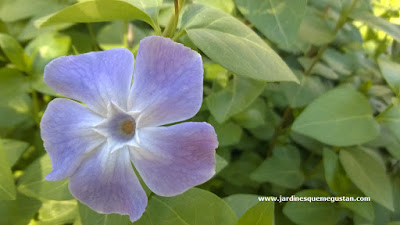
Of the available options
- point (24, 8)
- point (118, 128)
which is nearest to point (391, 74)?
point (118, 128)

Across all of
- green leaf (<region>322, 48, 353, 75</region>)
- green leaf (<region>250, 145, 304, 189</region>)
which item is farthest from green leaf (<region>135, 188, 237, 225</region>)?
green leaf (<region>322, 48, 353, 75</region>)

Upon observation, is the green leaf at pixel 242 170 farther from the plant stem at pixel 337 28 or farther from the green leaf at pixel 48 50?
the green leaf at pixel 48 50

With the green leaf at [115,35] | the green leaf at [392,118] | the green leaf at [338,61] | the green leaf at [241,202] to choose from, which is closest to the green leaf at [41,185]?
the green leaf at [241,202]

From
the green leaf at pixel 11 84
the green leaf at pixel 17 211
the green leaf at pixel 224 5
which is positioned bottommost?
the green leaf at pixel 17 211

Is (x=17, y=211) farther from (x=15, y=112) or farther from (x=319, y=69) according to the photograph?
(x=319, y=69)

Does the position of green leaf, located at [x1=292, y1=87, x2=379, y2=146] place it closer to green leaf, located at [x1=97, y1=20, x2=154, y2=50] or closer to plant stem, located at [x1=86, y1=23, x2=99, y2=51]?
green leaf, located at [x1=97, y1=20, x2=154, y2=50]

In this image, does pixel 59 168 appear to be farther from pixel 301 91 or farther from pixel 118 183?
pixel 301 91

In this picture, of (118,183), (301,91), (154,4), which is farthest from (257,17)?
(118,183)
